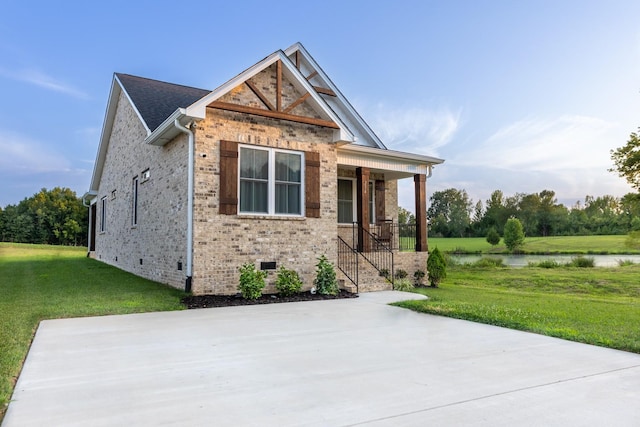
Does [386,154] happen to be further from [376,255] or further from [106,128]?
[106,128]

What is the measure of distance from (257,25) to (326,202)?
22.1 feet

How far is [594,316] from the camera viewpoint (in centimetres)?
709

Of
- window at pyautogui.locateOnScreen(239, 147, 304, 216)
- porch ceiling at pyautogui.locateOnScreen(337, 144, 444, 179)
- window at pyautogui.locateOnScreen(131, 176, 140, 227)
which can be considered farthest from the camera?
window at pyautogui.locateOnScreen(131, 176, 140, 227)

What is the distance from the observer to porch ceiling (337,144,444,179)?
37.7 feet

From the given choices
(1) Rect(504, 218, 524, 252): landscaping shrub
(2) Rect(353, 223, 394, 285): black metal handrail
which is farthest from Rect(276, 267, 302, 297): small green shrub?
(1) Rect(504, 218, 524, 252): landscaping shrub

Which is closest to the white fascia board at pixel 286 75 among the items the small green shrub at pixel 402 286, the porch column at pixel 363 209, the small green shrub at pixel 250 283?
the porch column at pixel 363 209

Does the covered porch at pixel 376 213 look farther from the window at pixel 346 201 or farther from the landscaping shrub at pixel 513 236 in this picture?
the landscaping shrub at pixel 513 236

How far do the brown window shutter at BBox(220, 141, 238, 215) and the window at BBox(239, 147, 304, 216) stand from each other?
0.82 ft

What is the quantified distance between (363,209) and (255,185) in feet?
11.6

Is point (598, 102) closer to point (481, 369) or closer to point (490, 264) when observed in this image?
point (490, 264)

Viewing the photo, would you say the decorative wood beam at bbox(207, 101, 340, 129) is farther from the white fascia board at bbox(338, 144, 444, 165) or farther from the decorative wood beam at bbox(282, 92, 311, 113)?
the white fascia board at bbox(338, 144, 444, 165)

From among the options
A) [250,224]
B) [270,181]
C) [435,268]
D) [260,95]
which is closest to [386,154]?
[435,268]

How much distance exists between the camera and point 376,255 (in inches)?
473

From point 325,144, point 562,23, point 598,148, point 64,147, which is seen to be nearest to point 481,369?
point 325,144
